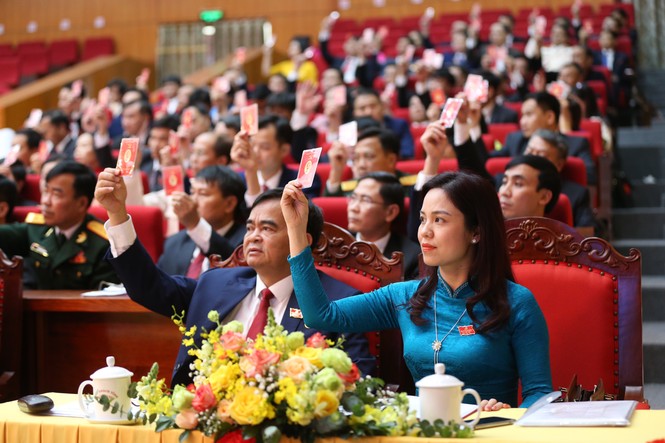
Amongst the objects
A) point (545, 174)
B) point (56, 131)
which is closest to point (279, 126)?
point (545, 174)

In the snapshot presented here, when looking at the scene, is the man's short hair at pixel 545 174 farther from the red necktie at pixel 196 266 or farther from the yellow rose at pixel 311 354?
the yellow rose at pixel 311 354

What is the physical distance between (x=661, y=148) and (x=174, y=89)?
4.03 m

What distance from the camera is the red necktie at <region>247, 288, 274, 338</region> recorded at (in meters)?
2.38

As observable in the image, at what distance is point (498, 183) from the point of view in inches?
148

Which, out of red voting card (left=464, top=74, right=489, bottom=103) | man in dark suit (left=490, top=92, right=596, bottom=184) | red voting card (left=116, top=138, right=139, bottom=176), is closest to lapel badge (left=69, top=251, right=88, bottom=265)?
red voting card (left=116, top=138, right=139, bottom=176)

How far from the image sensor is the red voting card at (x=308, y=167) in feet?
6.71

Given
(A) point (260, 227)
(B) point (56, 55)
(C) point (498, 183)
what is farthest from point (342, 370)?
(B) point (56, 55)

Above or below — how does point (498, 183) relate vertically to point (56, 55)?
below

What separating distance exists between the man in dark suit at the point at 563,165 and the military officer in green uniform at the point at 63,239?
5.52 ft

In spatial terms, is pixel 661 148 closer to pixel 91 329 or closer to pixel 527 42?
pixel 527 42

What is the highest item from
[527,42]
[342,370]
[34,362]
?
[527,42]

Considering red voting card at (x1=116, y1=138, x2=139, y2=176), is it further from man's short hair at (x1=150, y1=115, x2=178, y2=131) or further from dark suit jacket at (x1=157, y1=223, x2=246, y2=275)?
man's short hair at (x1=150, y1=115, x2=178, y2=131)

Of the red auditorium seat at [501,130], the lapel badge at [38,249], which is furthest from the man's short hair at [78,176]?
the red auditorium seat at [501,130]

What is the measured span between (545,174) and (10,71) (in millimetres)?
8636
